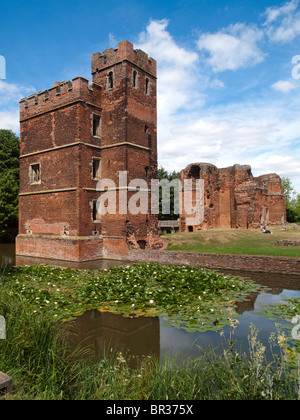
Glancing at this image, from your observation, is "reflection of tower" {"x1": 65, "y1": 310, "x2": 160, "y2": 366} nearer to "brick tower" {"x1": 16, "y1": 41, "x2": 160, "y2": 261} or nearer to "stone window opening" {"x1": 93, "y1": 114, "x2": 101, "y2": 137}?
"brick tower" {"x1": 16, "y1": 41, "x2": 160, "y2": 261}

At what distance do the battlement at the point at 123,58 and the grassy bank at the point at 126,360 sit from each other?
13.8 m

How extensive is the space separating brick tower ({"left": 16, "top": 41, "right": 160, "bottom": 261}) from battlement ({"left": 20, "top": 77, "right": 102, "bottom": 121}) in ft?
0.20

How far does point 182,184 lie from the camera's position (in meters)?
31.9

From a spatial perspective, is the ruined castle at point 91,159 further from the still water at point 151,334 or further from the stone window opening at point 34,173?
the still water at point 151,334

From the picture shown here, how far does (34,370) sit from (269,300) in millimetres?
7230

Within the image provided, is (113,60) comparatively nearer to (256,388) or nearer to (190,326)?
(190,326)

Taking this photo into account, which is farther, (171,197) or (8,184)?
(171,197)

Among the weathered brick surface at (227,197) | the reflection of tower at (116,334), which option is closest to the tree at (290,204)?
the weathered brick surface at (227,197)

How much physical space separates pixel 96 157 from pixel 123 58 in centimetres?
628

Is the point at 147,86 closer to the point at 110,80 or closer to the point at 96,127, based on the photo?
the point at 110,80

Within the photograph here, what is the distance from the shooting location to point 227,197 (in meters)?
33.6

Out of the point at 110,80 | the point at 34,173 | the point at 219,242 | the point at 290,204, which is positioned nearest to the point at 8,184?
the point at 34,173

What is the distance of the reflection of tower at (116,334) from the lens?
589cm
